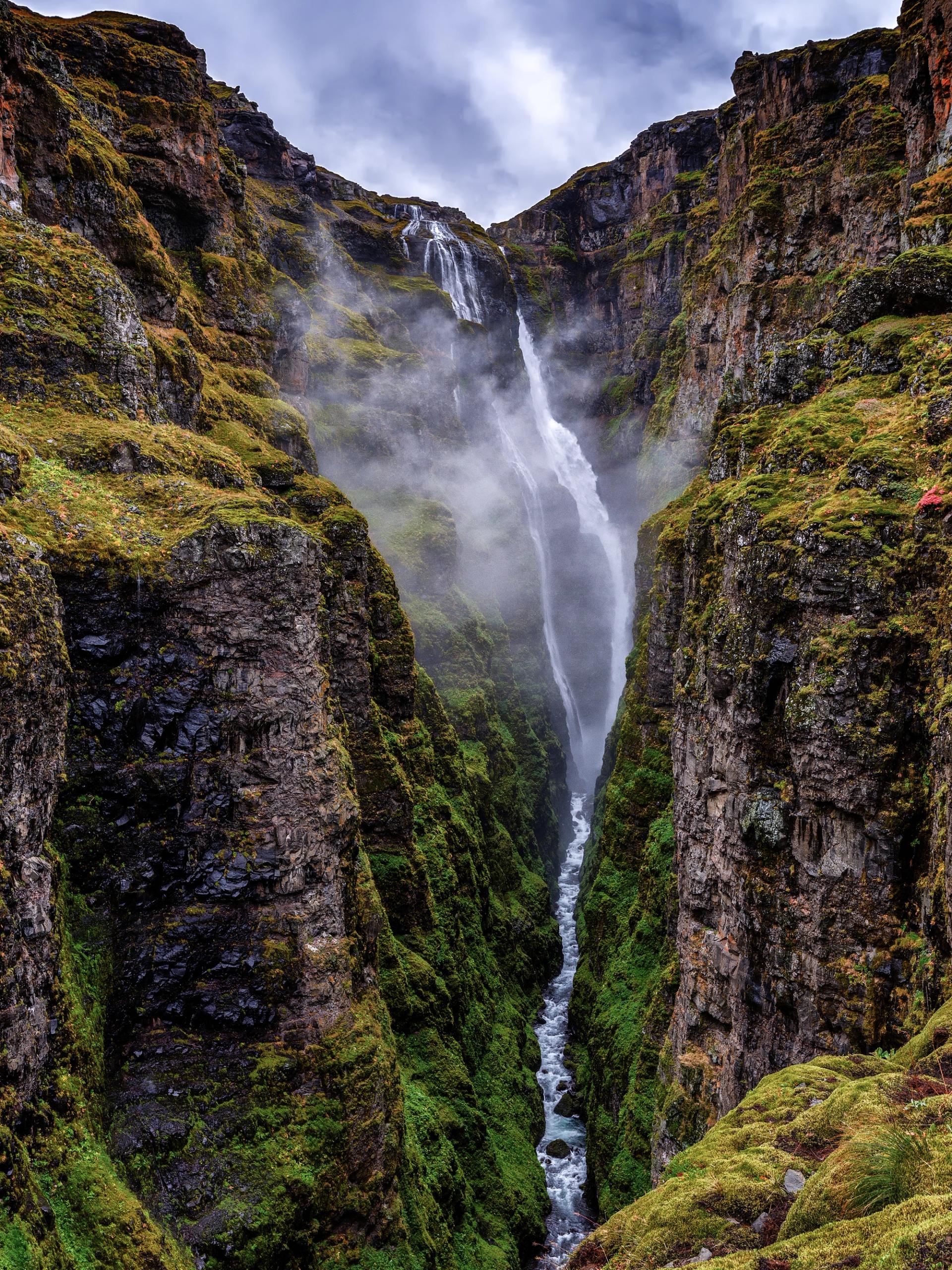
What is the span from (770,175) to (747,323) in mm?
10653

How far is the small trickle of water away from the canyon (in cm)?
25

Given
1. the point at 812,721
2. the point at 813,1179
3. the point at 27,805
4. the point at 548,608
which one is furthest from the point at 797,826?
the point at 548,608

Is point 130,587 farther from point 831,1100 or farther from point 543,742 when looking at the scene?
point 543,742

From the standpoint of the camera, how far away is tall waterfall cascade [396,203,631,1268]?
4491 cm

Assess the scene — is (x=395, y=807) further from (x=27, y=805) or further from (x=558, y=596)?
(x=558, y=596)

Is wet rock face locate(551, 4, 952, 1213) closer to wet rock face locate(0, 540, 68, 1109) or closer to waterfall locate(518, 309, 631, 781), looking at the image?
wet rock face locate(0, 540, 68, 1109)

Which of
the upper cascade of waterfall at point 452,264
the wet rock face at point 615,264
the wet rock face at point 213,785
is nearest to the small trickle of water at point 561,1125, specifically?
the wet rock face at point 213,785

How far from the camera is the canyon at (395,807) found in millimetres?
14469

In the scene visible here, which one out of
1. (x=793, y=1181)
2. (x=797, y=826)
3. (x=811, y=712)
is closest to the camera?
(x=793, y=1181)

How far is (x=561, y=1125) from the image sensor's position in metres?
43.1

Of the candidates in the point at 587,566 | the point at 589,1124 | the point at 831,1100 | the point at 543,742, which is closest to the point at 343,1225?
the point at 831,1100

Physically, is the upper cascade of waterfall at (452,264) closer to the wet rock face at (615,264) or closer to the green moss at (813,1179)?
the wet rock face at (615,264)

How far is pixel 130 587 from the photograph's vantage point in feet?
65.0

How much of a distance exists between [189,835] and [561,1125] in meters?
34.5
